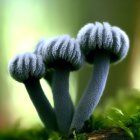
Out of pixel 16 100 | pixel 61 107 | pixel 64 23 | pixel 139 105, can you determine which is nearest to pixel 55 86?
pixel 61 107

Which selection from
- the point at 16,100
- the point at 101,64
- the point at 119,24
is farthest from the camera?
the point at 119,24

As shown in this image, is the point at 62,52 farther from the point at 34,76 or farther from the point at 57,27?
the point at 57,27

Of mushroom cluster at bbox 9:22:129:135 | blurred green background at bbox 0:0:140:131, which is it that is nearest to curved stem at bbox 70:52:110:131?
mushroom cluster at bbox 9:22:129:135

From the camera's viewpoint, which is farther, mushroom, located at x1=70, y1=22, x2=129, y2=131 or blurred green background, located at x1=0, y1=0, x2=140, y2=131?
blurred green background, located at x1=0, y1=0, x2=140, y2=131

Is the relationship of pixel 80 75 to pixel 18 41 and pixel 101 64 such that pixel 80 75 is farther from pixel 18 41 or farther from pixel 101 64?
pixel 101 64

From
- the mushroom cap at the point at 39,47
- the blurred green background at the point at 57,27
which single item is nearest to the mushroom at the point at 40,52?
the mushroom cap at the point at 39,47

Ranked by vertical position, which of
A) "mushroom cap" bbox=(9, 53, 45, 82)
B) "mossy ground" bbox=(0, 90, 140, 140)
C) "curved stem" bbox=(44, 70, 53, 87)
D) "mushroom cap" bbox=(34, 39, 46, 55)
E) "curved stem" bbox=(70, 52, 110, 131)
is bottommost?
"mossy ground" bbox=(0, 90, 140, 140)

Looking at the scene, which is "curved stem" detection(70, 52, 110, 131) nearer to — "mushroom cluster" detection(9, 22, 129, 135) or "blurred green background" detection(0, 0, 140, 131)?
"mushroom cluster" detection(9, 22, 129, 135)
